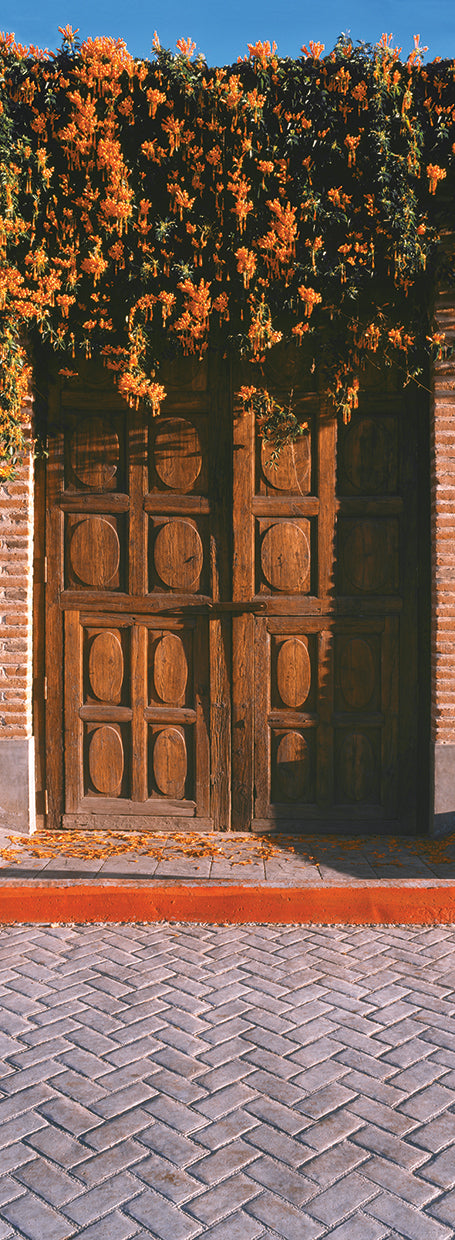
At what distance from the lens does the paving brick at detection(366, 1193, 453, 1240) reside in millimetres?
2318

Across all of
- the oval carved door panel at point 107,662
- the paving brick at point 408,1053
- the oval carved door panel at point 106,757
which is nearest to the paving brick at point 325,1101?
the paving brick at point 408,1053

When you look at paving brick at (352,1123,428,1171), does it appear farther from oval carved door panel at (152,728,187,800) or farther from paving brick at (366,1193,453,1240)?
oval carved door panel at (152,728,187,800)

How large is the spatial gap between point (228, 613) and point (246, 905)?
A: 6.74 feet

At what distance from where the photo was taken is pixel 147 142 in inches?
222

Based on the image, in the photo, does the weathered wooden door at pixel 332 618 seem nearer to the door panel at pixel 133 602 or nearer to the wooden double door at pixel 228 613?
the wooden double door at pixel 228 613

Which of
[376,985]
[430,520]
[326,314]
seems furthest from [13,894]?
[326,314]

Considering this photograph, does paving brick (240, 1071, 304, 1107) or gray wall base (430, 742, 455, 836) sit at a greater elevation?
gray wall base (430, 742, 455, 836)

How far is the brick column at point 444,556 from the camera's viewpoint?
5.81 meters

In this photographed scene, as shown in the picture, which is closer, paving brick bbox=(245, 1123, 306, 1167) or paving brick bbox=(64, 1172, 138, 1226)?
paving brick bbox=(64, 1172, 138, 1226)

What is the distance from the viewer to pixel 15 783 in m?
5.97

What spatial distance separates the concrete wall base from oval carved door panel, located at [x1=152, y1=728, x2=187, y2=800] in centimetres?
85

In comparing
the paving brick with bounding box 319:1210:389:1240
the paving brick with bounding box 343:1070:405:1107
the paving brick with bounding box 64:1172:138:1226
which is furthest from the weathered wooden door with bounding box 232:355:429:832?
the paving brick with bounding box 319:1210:389:1240

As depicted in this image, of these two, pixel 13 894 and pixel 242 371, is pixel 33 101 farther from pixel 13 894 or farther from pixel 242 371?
pixel 13 894

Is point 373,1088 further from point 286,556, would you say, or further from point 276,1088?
point 286,556
